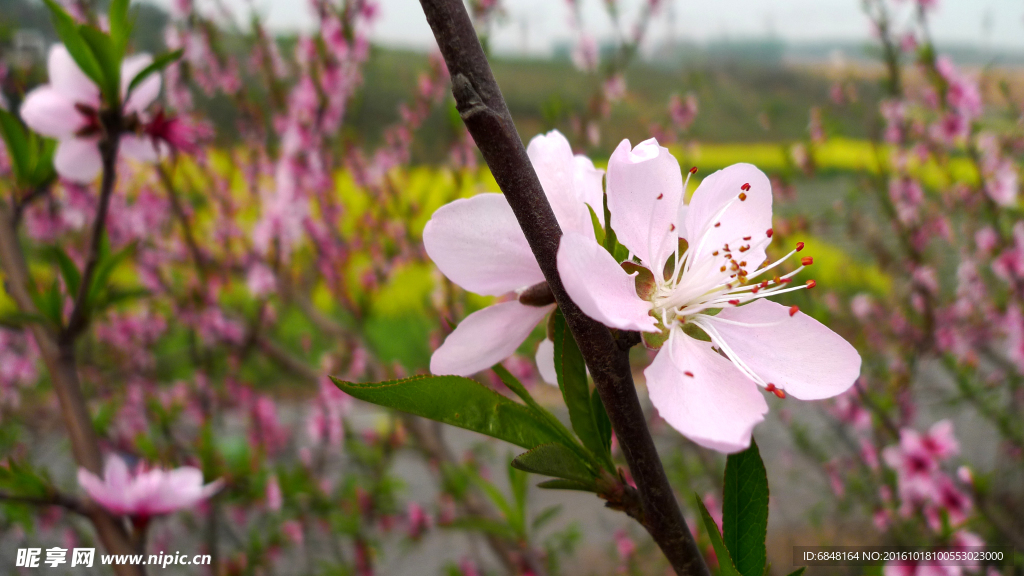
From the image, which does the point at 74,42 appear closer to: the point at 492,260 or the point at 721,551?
the point at 492,260

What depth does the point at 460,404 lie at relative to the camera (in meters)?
0.31

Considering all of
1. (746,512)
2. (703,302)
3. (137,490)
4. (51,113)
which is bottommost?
(137,490)

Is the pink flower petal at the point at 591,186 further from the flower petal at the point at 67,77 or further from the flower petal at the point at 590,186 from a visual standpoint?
the flower petal at the point at 67,77

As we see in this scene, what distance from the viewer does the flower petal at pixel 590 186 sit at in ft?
1.20

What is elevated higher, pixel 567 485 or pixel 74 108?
pixel 74 108

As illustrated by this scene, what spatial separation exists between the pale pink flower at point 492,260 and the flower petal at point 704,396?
3.1 inches

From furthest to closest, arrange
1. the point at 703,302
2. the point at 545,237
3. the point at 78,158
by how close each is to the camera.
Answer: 1. the point at 78,158
2. the point at 703,302
3. the point at 545,237

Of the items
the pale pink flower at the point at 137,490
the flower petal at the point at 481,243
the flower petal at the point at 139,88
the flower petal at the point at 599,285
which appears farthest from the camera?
the flower petal at the point at 139,88

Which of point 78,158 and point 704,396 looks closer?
point 704,396

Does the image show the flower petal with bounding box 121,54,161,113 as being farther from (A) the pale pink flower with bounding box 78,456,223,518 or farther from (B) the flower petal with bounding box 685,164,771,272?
(B) the flower petal with bounding box 685,164,771,272

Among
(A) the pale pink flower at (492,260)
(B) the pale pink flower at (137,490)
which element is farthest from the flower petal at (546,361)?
(B) the pale pink flower at (137,490)

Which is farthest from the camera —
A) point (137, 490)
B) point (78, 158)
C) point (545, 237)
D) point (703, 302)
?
point (78, 158)

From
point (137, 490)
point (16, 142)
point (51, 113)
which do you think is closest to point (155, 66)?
point (51, 113)

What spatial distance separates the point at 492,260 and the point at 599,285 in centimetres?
9
